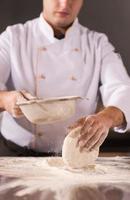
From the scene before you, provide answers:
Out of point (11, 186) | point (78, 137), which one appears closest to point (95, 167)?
point (78, 137)

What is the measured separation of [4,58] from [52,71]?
0.69 ft

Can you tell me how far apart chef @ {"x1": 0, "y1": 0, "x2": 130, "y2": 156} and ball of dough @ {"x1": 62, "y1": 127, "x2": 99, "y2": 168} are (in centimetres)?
33

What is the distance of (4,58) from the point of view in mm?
1719

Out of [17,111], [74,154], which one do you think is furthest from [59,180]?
[17,111]

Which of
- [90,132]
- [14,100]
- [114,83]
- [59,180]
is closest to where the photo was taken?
[59,180]

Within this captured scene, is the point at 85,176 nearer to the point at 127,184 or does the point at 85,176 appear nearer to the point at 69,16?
→ the point at 127,184

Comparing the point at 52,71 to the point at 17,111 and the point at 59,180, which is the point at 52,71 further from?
the point at 59,180

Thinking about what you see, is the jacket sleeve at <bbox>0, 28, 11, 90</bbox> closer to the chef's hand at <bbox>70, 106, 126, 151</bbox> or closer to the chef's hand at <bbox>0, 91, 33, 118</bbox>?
the chef's hand at <bbox>0, 91, 33, 118</bbox>

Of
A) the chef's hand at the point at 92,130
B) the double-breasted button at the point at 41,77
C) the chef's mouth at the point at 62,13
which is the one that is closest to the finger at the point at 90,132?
the chef's hand at the point at 92,130

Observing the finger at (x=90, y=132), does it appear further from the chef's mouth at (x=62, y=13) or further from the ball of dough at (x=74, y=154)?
the chef's mouth at (x=62, y=13)

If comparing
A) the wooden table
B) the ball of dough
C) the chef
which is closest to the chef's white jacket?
the chef

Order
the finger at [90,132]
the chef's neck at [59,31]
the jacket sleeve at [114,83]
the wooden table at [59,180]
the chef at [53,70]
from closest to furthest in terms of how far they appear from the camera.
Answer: the wooden table at [59,180]
the finger at [90,132]
the jacket sleeve at [114,83]
the chef at [53,70]
the chef's neck at [59,31]

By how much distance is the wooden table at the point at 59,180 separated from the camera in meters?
0.99

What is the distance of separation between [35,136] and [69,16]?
1.73 ft
